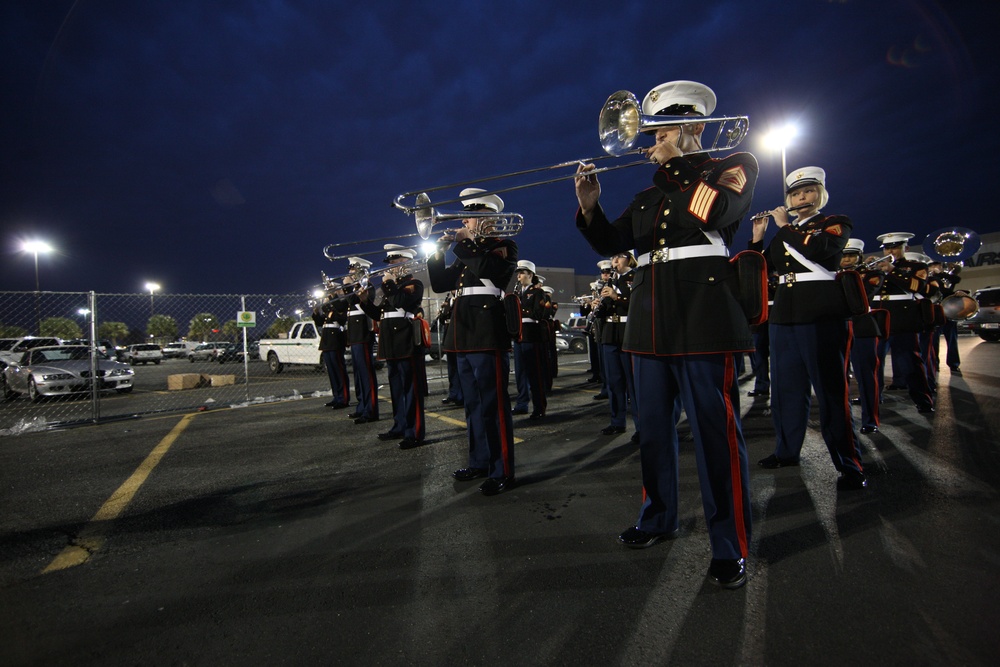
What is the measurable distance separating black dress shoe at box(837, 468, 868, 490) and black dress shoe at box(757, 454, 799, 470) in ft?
1.65

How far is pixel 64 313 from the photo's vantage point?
10109 millimetres

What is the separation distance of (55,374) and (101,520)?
35.0 feet

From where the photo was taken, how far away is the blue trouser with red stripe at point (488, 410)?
11.6 ft

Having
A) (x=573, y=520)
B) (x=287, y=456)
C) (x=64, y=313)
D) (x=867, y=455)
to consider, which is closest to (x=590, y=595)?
(x=573, y=520)

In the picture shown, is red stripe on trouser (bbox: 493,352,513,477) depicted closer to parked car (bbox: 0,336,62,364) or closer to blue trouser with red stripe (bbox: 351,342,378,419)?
blue trouser with red stripe (bbox: 351,342,378,419)

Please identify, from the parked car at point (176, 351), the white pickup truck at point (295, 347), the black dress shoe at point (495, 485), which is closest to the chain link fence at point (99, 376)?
the white pickup truck at point (295, 347)

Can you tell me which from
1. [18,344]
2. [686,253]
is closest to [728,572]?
[686,253]

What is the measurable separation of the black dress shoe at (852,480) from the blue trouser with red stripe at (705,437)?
1.53m

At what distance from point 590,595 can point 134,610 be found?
1.98 meters

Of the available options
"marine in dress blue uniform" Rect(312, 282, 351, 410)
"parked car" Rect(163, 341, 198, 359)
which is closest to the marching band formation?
"marine in dress blue uniform" Rect(312, 282, 351, 410)

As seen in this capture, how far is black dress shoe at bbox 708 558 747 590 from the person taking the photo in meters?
2.01

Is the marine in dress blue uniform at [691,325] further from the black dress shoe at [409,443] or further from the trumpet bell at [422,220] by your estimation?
the black dress shoe at [409,443]

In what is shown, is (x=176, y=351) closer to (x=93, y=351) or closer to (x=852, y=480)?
(x=93, y=351)

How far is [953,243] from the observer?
12.0 meters
